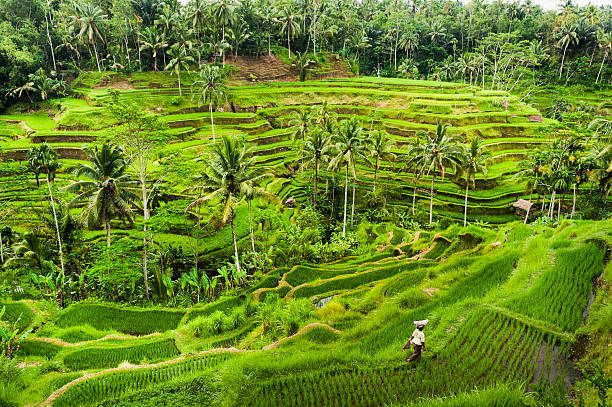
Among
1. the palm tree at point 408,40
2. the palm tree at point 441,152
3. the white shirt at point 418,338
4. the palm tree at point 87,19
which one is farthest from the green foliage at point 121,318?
the palm tree at point 408,40

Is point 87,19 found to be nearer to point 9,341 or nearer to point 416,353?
point 9,341

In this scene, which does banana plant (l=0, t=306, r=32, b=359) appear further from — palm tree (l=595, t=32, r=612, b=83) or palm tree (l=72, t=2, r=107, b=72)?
palm tree (l=595, t=32, r=612, b=83)

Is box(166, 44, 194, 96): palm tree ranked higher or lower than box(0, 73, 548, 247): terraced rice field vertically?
higher

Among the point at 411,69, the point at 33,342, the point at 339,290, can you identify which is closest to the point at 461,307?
the point at 339,290

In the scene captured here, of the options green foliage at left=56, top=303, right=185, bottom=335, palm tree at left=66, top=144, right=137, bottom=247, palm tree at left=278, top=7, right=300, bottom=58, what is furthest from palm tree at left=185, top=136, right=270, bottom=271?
palm tree at left=278, top=7, right=300, bottom=58

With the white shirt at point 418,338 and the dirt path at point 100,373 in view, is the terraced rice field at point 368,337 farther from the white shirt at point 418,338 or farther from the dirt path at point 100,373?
the white shirt at point 418,338

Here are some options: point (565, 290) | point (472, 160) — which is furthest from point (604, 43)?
point (565, 290)

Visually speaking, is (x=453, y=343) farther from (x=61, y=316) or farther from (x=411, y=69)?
(x=411, y=69)

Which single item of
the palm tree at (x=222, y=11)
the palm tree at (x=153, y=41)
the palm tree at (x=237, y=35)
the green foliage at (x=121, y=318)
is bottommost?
the green foliage at (x=121, y=318)
